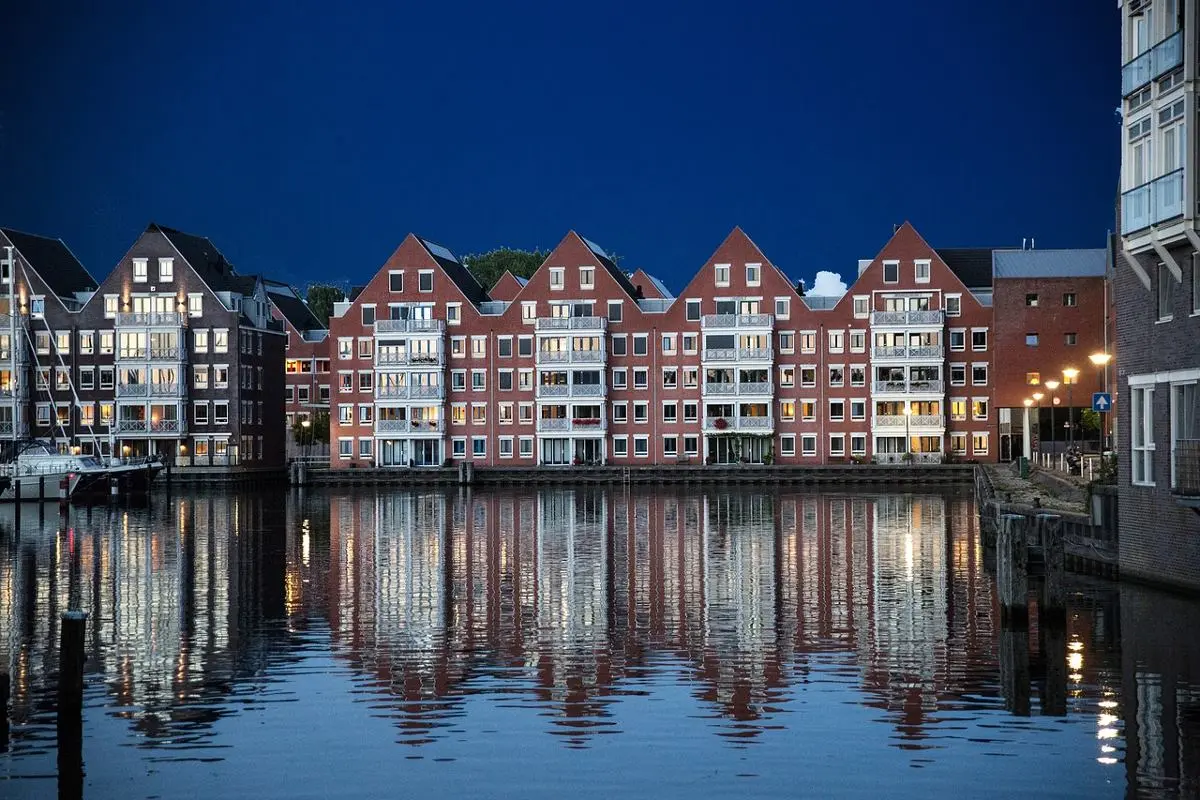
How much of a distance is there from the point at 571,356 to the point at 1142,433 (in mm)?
89738

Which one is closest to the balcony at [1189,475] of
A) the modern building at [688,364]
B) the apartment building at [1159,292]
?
the apartment building at [1159,292]

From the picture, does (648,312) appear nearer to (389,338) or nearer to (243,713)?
(389,338)

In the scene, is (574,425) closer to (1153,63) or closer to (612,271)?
(612,271)

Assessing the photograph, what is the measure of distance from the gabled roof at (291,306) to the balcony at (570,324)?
102 ft

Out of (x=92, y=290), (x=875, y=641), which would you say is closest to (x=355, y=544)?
(x=875, y=641)

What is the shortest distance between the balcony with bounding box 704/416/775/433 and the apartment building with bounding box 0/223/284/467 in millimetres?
39539

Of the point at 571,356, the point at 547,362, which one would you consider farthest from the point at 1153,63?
the point at 547,362

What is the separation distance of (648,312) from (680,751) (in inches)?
4130

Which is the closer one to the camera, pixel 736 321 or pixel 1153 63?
pixel 1153 63

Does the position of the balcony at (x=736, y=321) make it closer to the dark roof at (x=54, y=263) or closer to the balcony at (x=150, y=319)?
the balcony at (x=150, y=319)

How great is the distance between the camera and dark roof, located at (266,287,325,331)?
147375 mm

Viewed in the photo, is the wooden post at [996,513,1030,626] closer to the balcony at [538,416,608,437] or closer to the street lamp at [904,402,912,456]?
the street lamp at [904,402,912,456]

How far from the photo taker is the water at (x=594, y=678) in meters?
20.8

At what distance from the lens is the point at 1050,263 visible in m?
116
